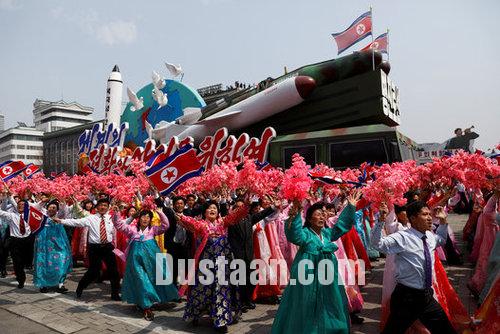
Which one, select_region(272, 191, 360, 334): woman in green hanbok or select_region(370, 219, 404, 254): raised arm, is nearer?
select_region(370, 219, 404, 254): raised arm

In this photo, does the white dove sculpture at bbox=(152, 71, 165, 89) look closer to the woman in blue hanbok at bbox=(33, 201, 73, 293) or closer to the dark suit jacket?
the woman in blue hanbok at bbox=(33, 201, 73, 293)

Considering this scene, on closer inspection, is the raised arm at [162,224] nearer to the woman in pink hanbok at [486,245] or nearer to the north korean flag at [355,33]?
the woman in pink hanbok at [486,245]

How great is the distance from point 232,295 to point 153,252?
150 centimetres

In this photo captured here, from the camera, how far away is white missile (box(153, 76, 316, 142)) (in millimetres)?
18609

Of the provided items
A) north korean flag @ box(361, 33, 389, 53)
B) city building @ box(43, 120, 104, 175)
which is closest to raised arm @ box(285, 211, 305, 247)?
north korean flag @ box(361, 33, 389, 53)

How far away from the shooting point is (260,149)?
17.9 m

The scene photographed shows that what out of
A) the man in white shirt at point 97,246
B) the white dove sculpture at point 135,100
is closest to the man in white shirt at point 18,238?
the man in white shirt at point 97,246

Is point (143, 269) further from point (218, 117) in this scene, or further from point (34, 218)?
point (218, 117)

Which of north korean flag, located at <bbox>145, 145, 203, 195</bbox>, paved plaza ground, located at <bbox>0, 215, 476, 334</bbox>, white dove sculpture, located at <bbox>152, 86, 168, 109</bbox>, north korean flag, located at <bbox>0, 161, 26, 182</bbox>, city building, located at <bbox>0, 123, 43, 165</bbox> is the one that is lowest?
paved plaza ground, located at <bbox>0, 215, 476, 334</bbox>

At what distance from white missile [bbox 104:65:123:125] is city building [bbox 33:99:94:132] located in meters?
70.4

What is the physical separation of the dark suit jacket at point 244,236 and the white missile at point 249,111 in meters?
13.8

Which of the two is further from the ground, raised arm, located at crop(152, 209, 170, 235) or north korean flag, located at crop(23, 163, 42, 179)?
north korean flag, located at crop(23, 163, 42, 179)

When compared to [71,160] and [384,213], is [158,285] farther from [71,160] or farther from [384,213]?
[71,160]

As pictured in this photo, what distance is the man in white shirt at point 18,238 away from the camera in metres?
7.29
